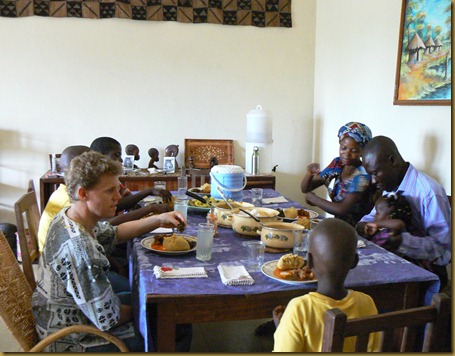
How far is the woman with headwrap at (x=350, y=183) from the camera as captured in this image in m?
2.60

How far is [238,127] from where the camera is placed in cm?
444

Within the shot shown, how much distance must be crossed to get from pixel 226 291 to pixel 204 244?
0.32 m

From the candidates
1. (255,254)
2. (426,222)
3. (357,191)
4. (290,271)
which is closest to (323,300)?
(290,271)

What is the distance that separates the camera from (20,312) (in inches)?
63.9

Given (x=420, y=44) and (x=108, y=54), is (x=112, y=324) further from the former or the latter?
(x=108, y=54)

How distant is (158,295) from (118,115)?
10.0 ft

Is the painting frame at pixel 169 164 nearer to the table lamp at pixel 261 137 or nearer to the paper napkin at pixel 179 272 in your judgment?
the table lamp at pixel 261 137

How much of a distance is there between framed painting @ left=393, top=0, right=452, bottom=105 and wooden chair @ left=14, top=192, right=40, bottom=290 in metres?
2.22

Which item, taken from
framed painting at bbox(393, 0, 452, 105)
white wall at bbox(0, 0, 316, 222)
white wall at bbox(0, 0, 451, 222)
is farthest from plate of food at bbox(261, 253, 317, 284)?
white wall at bbox(0, 0, 316, 222)

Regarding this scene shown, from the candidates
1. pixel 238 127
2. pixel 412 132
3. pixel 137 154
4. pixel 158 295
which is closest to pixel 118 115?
pixel 137 154

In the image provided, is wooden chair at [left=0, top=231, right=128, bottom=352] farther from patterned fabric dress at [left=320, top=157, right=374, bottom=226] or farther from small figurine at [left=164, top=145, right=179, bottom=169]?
small figurine at [left=164, top=145, right=179, bottom=169]

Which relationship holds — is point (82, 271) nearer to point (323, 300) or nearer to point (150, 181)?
point (323, 300)

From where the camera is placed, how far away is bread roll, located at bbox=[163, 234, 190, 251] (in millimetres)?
1786

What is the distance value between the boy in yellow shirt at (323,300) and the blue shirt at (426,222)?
2.62 feet
